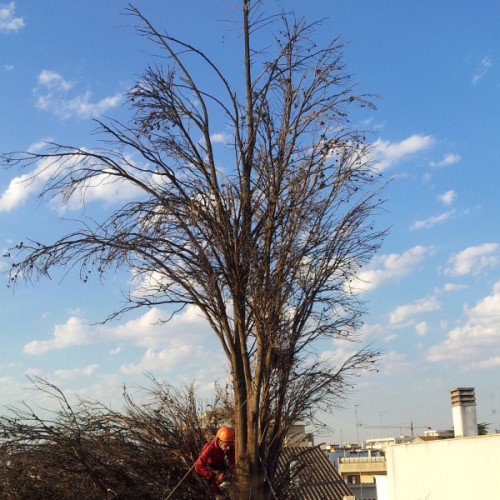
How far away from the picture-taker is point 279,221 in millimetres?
7840

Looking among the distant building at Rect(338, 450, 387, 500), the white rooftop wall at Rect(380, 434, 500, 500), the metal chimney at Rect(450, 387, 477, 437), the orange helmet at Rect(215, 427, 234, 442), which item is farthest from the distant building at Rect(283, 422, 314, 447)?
the distant building at Rect(338, 450, 387, 500)

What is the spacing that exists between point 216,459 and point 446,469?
30.5ft

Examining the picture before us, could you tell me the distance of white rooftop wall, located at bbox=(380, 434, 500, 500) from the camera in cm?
1395

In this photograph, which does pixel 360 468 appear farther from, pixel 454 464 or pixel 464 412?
pixel 454 464

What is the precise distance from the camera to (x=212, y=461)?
7.58 meters

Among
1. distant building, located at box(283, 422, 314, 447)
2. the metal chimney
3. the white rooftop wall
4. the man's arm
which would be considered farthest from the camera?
the metal chimney

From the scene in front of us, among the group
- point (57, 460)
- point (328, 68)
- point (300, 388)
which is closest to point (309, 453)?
point (300, 388)

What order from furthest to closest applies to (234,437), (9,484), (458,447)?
(458,447), (9,484), (234,437)

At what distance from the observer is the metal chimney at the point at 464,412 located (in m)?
16.7

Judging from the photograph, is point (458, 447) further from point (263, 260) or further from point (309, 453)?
point (263, 260)

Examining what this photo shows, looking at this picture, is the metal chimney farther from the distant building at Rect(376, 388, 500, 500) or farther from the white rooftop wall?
the white rooftop wall

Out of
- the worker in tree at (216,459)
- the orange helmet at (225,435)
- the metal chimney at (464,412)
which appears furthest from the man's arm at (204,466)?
Result: the metal chimney at (464,412)

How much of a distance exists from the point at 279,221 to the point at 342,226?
33.2 inches

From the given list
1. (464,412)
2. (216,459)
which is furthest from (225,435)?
(464,412)
